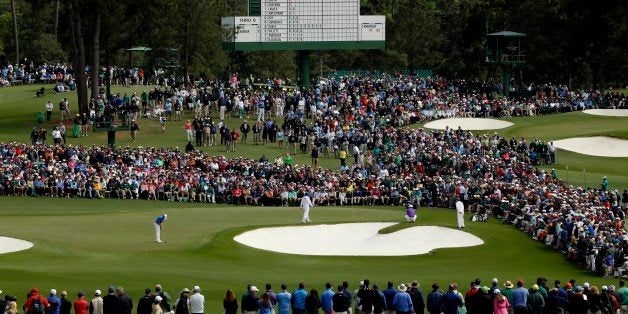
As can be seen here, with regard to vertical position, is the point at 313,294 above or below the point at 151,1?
below

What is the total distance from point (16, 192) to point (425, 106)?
33754mm

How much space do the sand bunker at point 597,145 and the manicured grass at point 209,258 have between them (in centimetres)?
2395

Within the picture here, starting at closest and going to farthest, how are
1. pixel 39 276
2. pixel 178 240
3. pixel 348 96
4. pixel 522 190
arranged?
pixel 39 276 → pixel 178 240 → pixel 522 190 → pixel 348 96

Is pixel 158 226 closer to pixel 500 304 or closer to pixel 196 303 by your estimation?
pixel 196 303

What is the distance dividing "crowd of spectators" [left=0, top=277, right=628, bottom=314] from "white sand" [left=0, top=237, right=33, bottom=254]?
12.3 metres

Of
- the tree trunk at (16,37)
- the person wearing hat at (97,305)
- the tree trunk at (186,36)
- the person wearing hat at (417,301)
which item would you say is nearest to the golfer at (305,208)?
the person wearing hat at (417,301)

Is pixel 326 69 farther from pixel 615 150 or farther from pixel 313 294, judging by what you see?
pixel 313 294

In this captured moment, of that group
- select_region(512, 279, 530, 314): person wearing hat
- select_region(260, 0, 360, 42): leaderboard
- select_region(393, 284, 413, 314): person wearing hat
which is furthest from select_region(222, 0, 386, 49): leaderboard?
select_region(393, 284, 413, 314): person wearing hat

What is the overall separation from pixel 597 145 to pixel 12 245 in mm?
44236

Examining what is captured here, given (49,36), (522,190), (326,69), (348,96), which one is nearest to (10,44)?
(49,36)

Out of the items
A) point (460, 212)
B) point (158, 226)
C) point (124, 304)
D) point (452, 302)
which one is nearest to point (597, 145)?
A: point (460, 212)

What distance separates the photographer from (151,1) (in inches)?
3575

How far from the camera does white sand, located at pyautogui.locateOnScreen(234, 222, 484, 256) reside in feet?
162

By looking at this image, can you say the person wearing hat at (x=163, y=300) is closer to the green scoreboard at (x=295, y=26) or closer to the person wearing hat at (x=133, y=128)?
the person wearing hat at (x=133, y=128)
